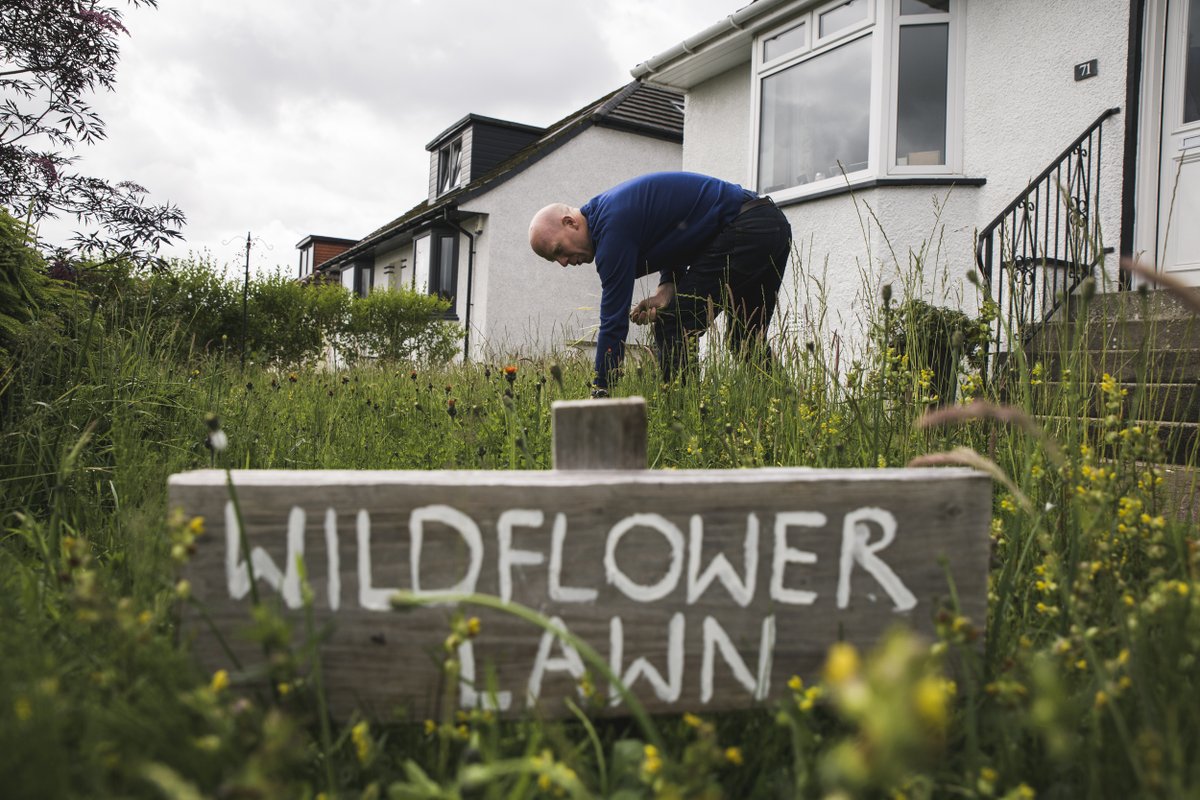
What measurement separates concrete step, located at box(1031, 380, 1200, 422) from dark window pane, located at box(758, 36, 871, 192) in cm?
398

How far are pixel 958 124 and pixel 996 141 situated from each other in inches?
17.2

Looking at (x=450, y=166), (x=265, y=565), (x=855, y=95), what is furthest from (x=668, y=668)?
(x=450, y=166)

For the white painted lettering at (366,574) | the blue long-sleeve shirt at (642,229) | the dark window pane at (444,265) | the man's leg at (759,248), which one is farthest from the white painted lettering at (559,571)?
the dark window pane at (444,265)

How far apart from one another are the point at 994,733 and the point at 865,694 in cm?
97

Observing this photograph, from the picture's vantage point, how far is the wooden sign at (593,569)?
1.16 m

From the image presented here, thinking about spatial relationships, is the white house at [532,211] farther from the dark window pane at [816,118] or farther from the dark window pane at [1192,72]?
the dark window pane at [1192,72]

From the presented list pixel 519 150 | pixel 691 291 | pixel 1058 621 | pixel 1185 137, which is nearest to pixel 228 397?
pixel 691 291

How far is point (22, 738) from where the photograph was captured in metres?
0.80

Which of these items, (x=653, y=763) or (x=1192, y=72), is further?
(x=1192, y=72)

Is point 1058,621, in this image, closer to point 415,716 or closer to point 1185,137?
point 415,716

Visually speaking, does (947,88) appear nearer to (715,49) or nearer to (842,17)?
(842,17)

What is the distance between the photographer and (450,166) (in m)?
22.4

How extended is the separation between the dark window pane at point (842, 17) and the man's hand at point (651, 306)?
4.69 m

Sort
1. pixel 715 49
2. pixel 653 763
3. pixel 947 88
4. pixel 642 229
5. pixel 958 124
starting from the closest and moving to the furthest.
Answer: pixel 653 763 → pixel 642 229 → pixel 958 124 → pixel 947 88 → pixel 715 49
